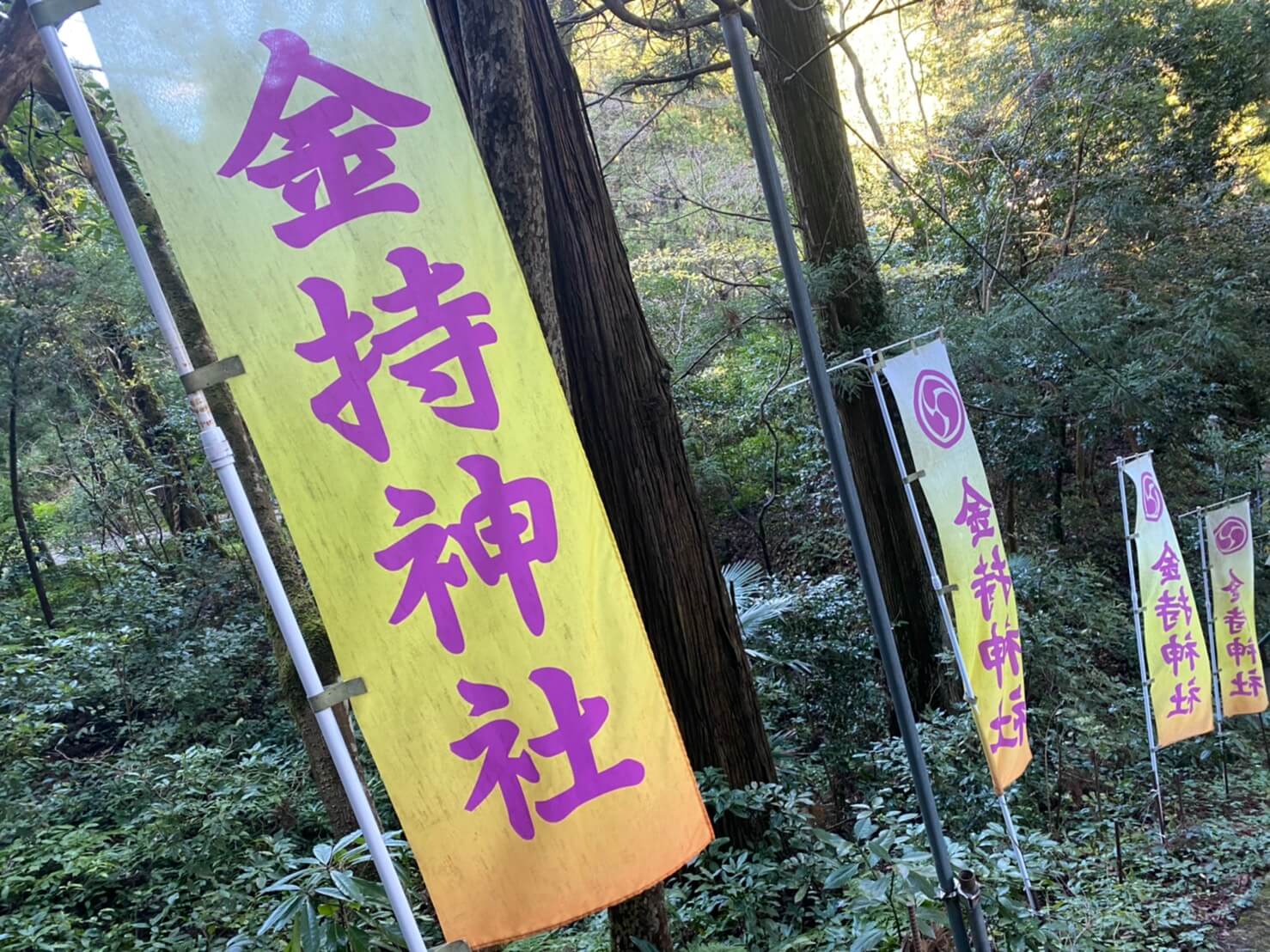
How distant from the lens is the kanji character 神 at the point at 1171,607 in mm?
5406

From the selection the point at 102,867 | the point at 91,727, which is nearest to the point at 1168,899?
the point at 102,867

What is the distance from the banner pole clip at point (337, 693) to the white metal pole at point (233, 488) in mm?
13

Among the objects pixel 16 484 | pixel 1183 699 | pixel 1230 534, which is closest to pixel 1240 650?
pixel 1230 534

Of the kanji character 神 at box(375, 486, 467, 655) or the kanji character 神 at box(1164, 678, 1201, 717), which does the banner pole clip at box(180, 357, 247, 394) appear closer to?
the kanji character 神 at box(375, 486, 467, 655)

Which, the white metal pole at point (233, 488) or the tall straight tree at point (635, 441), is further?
the tall straight tree at point (635, 441)

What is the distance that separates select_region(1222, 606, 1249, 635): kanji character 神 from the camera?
659cm

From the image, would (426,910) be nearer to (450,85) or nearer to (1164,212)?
(450,85)

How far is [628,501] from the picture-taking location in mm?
3613

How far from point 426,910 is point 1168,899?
433 centimetres

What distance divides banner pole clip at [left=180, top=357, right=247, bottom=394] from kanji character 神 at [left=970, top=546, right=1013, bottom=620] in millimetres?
3285

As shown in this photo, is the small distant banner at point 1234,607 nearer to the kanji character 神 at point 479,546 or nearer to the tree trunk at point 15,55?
the kanji character 神 at point 479,546

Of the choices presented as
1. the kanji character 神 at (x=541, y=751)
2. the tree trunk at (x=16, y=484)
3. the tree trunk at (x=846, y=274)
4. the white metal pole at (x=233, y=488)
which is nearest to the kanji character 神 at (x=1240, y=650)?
the tree trunk at (x=846, y=274)

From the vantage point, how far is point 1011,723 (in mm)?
3688

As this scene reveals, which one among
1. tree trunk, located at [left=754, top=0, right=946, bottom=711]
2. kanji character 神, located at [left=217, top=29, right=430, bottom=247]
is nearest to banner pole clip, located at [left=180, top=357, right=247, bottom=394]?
kanji character 神, located at [left=217, top=29, right=430, bottom=247]
